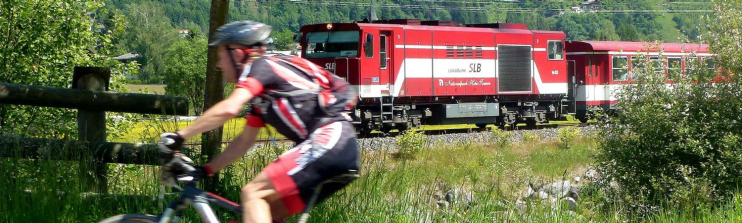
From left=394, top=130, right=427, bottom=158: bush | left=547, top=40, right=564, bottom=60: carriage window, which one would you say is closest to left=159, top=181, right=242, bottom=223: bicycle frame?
left=394, top=130, right=427, bottom=158: bush

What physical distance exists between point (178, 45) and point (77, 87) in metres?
56.2

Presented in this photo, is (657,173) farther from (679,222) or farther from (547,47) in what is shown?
(547,47)

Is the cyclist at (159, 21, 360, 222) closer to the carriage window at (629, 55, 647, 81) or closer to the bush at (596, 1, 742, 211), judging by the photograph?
the bush at (596, 1, 742, 211)

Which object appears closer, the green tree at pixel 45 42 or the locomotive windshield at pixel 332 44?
the green tree at pixel 45 42

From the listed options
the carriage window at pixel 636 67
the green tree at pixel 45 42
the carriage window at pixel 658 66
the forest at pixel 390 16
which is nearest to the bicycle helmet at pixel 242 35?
the green tree at pixel 45 42

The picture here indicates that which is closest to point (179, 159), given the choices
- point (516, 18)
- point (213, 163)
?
point (213, 163)

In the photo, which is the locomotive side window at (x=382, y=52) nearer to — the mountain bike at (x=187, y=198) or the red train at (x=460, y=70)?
the red train at (x=460, y=70)

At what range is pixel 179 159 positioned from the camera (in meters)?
3.80

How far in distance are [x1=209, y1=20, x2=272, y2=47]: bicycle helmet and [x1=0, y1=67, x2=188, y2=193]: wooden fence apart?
251 cm

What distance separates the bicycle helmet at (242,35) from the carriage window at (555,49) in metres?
24.2

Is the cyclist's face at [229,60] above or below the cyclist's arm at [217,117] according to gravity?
above

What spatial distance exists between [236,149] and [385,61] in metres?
18.1

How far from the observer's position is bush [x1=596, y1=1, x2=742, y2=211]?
12.7m

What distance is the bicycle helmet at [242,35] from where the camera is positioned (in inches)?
152
